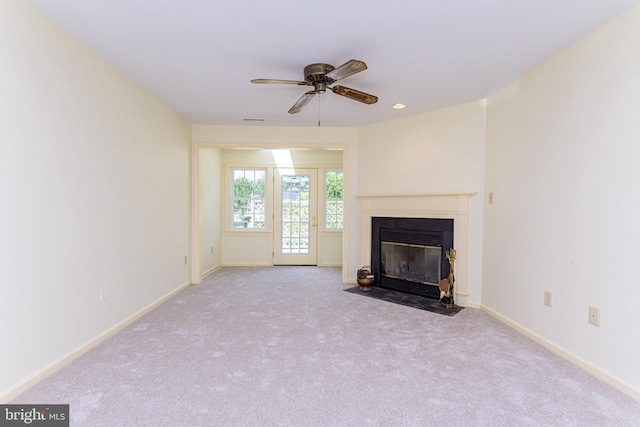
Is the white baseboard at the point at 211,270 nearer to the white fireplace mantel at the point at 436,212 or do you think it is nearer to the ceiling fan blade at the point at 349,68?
the white fireplace mantel at the point at 436,212

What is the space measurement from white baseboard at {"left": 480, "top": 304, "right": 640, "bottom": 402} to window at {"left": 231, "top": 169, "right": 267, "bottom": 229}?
14.7 feet

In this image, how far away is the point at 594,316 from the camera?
2158 mm

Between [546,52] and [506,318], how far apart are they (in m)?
2.37

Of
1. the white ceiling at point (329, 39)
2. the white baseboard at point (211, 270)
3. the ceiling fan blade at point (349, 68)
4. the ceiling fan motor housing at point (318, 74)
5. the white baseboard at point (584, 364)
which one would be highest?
the white ceiling at point (329, 39)

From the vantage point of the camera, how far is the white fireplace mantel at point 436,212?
362 cm

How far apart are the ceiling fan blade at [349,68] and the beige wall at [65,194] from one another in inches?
74.5

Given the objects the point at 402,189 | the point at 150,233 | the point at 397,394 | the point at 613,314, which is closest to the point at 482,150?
the point at 402,189

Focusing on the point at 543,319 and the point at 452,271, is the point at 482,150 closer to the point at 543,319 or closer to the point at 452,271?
the point at 452,271

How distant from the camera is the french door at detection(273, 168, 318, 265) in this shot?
6.13 m

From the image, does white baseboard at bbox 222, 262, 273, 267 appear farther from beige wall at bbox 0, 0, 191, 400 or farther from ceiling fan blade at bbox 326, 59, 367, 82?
ceiling fan blade at bbox 326, 59, 367, 82

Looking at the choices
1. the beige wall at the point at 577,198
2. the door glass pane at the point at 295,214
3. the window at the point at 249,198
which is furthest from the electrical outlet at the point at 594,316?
the window at the point at 249,198

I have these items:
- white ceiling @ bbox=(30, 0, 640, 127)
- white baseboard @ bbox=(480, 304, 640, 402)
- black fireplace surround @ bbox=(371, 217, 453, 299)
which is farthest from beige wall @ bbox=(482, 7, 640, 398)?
black fireplace surround @ bbox=(371, 217, 453, 299)

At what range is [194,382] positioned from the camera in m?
1.99

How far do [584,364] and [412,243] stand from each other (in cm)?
211
